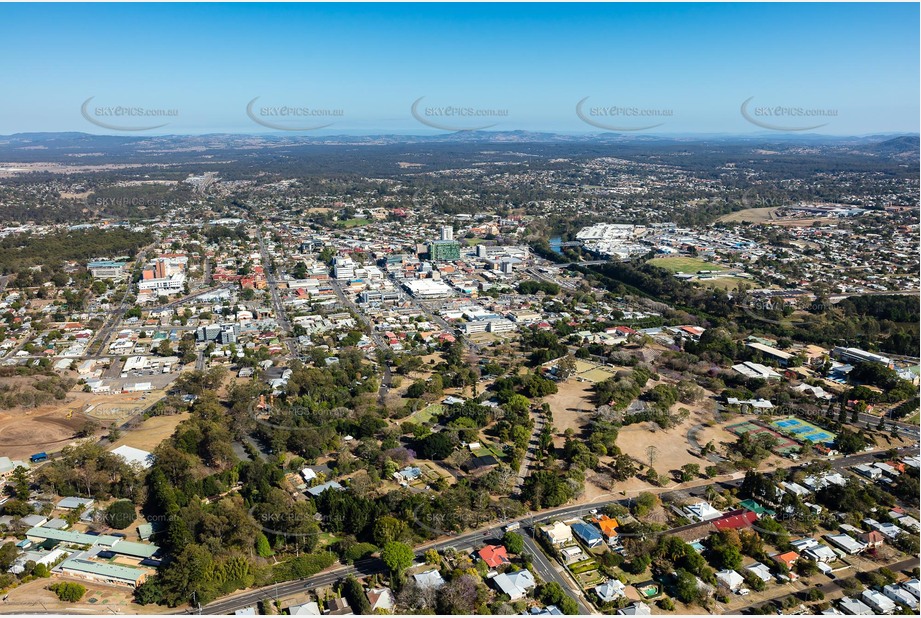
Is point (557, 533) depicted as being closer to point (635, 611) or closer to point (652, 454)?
point (635, 611)

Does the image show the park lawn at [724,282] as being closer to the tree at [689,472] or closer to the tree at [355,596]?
the tree at [689,472]

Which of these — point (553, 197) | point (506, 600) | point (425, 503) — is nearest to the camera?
point (506, 600)

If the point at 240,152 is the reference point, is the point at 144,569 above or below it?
below

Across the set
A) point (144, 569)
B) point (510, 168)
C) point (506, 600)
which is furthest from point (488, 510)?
point (510, 168)

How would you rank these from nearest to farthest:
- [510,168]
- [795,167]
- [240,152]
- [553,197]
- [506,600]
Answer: [506,600] < [553,197] < [795,167] < [510,168] < [240,152]

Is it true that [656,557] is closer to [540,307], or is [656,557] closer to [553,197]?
[540,307]

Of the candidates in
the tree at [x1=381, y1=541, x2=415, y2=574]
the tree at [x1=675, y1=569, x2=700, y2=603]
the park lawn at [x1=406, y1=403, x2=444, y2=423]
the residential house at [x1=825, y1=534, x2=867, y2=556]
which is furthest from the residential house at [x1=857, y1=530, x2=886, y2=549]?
the park lawn at [x1=406, y1=403, x2=444, y2=423]

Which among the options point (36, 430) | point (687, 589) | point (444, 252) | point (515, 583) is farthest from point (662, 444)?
point (444, 252)
